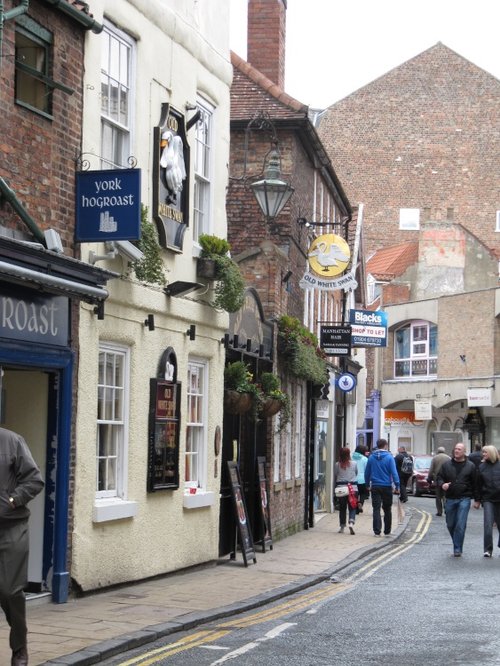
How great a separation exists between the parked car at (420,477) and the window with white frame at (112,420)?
30.8 metres

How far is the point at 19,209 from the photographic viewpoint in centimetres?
1119

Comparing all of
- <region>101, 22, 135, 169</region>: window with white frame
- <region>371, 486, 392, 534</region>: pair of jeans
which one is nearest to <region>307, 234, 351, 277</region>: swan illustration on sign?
<region>371, 486, 392, 534</region>: pair of jeans

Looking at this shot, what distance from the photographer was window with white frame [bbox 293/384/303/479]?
25.0 m

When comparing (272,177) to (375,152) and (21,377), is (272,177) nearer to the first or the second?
(21,377)

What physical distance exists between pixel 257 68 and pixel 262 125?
614 centimetres

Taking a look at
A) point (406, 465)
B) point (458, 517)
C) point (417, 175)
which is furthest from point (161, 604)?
point (417, 175)

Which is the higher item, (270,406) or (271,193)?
(271,193)

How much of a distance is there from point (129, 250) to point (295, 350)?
9442 mm

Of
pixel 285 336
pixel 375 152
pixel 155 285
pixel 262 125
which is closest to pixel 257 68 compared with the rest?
pixel 262 125

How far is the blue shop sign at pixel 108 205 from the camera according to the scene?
11969mm

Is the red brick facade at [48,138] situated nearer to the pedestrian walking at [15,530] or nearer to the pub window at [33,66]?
the pub window at [33,66]

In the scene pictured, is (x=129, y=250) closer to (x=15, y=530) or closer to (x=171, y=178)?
(x=171, y=178)

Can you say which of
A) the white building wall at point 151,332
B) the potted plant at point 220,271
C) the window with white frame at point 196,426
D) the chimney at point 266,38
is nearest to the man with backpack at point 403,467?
the chimney at point 266,38

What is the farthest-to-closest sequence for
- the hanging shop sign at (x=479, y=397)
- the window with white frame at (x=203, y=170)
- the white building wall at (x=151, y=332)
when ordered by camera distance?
1. the hanging shop sign at (x=479, y=397)
2. the window with white frame at (x=203, y=170)
3. the white building wall at (x=151, y=332)
